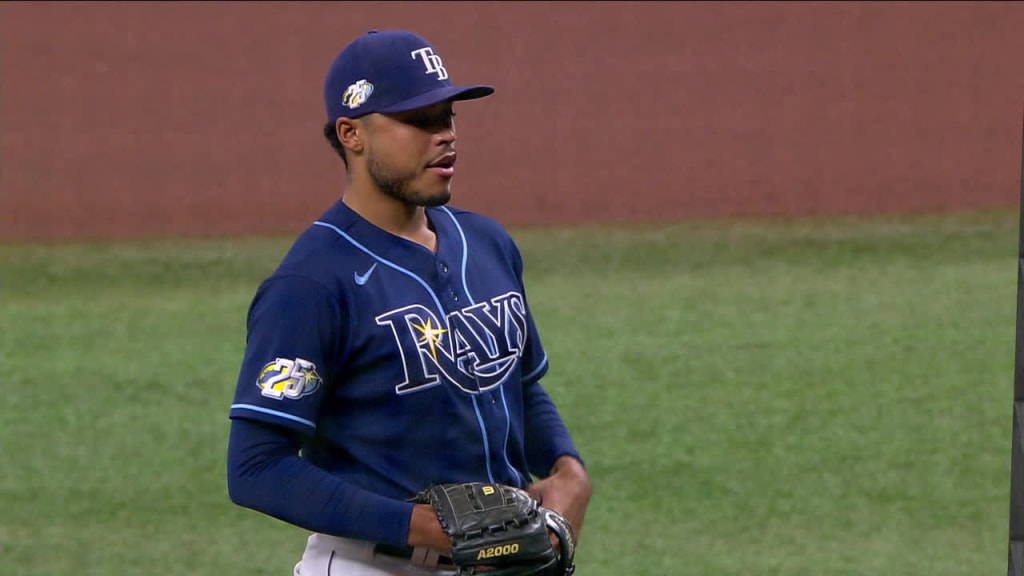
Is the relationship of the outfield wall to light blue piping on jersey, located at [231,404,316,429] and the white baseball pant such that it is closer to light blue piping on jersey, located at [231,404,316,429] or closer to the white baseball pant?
the white baseball pant

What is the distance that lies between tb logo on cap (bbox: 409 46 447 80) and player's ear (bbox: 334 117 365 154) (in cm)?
14

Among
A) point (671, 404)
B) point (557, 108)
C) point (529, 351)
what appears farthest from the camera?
point (557, 108)

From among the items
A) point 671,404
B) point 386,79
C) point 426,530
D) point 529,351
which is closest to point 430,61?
point 386,79

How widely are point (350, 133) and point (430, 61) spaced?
0.17 m

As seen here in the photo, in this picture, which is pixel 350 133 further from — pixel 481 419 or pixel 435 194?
pixel 481 419

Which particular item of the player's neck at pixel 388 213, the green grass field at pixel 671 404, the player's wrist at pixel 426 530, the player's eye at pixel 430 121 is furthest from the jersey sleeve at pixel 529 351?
the green grass field at pixel 671 404

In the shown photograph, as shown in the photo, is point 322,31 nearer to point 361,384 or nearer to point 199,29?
point 199,29

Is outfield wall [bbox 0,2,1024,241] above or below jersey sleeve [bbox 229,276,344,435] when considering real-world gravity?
below

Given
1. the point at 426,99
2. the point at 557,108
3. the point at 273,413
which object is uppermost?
the point at 426,99

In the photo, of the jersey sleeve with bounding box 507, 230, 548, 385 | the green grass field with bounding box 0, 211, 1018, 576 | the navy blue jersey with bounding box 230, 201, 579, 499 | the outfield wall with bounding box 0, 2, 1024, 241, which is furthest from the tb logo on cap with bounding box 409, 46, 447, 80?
the outfield wall with bounding box 0, 2, 1024, 241

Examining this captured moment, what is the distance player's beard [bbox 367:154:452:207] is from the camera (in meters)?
2.45

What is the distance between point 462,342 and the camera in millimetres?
2469

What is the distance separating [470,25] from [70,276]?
13.7 feet

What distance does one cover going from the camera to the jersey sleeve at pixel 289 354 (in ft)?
7.57
